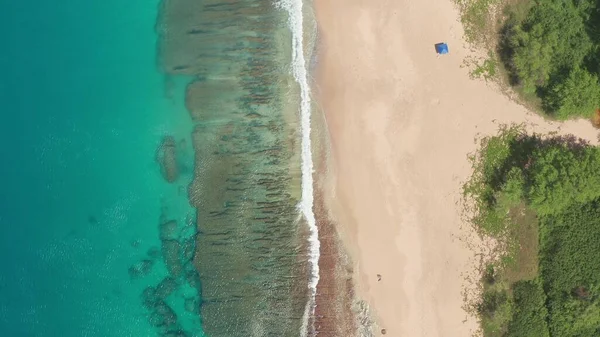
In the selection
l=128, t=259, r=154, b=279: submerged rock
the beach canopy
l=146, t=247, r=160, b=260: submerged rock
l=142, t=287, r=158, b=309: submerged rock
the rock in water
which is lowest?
l=142, t=287, r=158, b=309: submerged rock

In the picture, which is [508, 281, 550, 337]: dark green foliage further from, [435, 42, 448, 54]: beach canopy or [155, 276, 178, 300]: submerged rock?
[155, 276, 178, 300]: submerged rock

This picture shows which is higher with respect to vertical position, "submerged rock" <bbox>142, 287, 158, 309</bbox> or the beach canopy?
the beach canopy

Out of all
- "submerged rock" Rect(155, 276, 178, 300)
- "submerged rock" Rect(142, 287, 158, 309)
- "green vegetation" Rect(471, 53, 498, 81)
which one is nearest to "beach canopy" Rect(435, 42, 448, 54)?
"green vegetation" Rect(471, 53, 498, 81)

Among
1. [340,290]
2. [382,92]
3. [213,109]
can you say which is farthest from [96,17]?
[340,290]

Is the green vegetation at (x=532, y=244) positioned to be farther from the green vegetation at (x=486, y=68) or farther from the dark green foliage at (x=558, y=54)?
the green vegetation at (x=486, y=68)

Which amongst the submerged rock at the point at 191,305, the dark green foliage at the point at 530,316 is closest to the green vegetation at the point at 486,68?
the dark green foliage at the point at 530,316

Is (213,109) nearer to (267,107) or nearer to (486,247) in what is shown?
(267,107)

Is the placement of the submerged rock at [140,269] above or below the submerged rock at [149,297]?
above

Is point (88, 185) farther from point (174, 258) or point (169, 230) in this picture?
point (174, 258)
